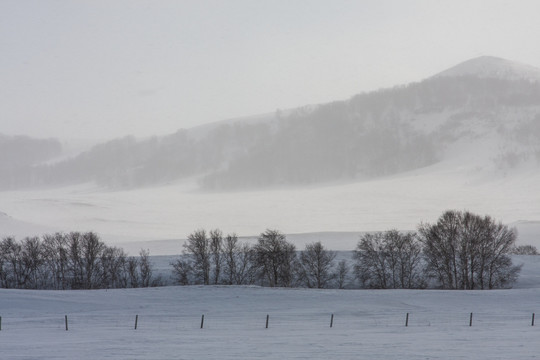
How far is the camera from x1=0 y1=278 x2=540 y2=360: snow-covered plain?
23.5 metres

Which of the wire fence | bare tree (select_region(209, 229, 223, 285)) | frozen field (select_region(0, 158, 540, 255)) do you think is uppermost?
frozen field (select_region(0, 158, 540, 255))

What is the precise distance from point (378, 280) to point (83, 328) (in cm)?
5140

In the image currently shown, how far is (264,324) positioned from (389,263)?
48.1 m

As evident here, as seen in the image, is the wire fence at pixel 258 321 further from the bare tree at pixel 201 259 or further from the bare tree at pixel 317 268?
the bare tree at pixel 201 259

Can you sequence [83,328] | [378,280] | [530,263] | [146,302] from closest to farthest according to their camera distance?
1. [83,328]
2. [146,302]
3. [378,280]
4. [530,263]

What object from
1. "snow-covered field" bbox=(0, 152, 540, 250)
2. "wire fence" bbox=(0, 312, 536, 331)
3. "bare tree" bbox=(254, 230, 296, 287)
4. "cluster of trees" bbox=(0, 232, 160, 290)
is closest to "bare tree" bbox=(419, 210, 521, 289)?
"bare tree" bbox=(254, 230, 296, 287)

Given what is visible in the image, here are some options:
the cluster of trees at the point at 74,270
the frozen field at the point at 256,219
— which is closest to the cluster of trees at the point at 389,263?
the cluster of trees at the point at 74,270

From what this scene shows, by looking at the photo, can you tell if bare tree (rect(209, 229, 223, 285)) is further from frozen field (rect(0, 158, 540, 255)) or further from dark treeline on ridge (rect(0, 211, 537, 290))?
frozen field (rect(0, 158, 540, 255))

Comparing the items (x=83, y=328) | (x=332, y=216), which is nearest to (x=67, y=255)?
(x=83, y=328)

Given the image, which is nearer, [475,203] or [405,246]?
[405,246]

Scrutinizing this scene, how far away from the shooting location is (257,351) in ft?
78.2

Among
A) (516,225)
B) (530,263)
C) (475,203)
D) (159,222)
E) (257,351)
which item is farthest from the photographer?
(475,203)

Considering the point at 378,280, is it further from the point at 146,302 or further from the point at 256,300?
the point at 146,302

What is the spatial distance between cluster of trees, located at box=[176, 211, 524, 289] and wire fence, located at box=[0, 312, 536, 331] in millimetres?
34304
